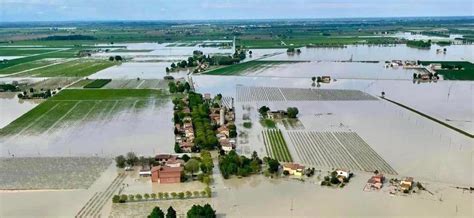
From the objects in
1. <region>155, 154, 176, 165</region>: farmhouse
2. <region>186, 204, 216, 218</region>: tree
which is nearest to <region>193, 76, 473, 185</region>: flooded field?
<region>155, 154, 176, 165</region>: farmhouse

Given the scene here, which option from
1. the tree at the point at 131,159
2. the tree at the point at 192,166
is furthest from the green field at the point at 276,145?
the tree at the point at 131,159

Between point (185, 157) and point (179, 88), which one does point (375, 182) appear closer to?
point (185, 157)

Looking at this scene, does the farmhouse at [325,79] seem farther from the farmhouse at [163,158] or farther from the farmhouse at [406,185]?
the farmhouse at [406,185]

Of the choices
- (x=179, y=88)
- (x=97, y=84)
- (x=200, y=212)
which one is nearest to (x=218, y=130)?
(x=200, y=212)

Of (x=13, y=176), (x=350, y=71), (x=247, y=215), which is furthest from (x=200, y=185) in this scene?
(x=350, y=71)

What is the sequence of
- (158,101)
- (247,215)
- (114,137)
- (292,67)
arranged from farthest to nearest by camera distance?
(292,67) → (158,101) → (114,137) → (247,215)

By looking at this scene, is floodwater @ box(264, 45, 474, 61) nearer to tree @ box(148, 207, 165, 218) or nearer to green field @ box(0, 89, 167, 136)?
green field @ box(0, 89, 167, 136)

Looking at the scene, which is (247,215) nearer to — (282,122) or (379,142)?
(379,142)
